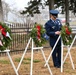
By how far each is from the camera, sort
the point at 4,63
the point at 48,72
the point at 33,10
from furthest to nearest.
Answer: the point at 33,10
the point at 4,63
the point at 48,72

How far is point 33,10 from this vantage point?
109 ft

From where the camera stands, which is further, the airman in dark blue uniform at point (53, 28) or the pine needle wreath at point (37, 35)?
the airman in dark blue uniform at point (53, 28)

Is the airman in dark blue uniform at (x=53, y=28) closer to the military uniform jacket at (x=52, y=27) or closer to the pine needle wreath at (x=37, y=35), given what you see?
the military uniform jacket at (x=52, y=27)

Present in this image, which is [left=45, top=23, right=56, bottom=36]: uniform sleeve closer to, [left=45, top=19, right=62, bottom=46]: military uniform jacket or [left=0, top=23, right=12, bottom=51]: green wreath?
[left=45, top=19, right=62, bottom=46]: military uniform jacket

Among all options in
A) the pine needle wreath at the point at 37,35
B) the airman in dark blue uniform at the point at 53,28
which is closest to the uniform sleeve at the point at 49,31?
the airman in dark blue uniform at the point at 53,28

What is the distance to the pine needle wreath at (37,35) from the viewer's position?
8414 millimetres

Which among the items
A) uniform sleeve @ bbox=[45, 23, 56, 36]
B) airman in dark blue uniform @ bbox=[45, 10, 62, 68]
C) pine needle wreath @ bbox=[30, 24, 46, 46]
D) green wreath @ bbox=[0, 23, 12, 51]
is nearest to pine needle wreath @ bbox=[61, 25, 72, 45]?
airman in dark blue uniform @ bbox=[45, 10, 62, 68]

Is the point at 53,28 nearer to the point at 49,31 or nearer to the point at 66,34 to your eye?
the point at 49,31

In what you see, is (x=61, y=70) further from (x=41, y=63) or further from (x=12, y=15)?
(x=12, y=15)

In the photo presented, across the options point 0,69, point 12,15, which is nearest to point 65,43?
point 0,69

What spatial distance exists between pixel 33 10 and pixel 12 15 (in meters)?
49.8

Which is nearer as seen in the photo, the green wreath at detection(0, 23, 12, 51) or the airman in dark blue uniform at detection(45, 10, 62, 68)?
the green wreath at detection(0, 23, 12, 51)

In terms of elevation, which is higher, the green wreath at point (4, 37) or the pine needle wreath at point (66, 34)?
the green wreath at point (4, 37)

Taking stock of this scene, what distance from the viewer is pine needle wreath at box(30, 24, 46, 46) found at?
8.41 m
